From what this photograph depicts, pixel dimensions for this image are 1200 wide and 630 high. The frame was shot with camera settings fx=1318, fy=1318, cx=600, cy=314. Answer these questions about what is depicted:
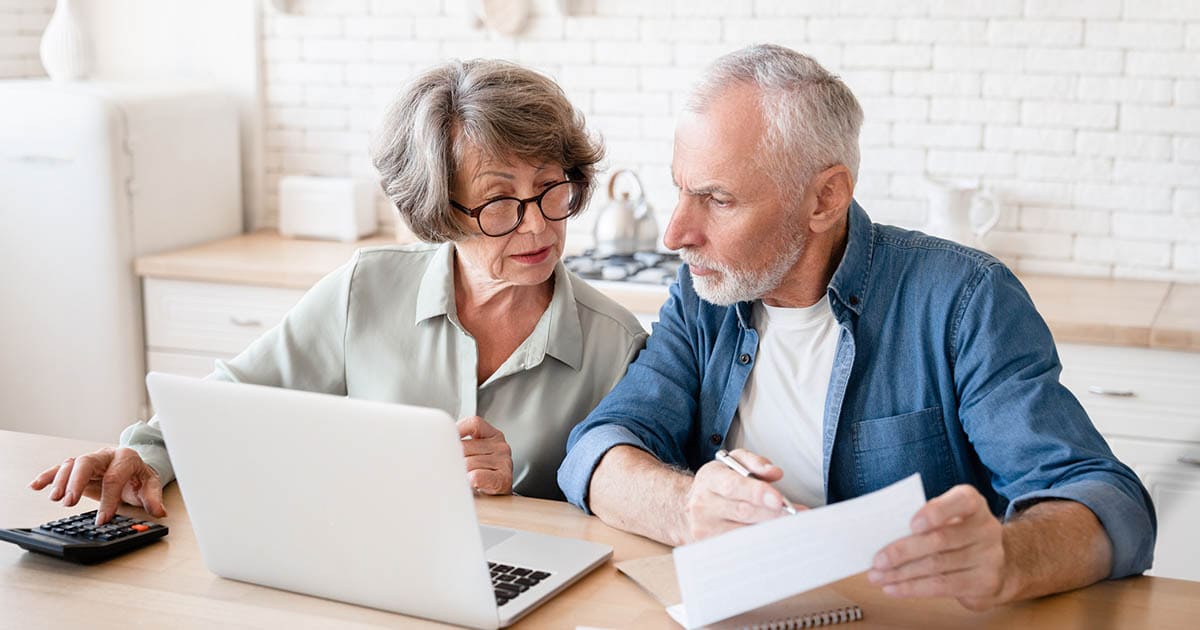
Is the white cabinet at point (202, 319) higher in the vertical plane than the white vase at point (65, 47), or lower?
lower

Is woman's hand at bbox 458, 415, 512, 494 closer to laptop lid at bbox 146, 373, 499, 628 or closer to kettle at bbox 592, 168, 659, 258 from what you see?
laptop lid at bbox 146, 373, 499, 628

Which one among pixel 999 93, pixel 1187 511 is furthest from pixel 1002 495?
pixel 999 93

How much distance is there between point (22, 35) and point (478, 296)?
2933mm

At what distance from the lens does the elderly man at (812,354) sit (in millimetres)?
1839

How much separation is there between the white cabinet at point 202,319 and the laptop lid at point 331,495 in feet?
7.35

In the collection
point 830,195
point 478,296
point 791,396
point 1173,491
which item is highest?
point 830,195

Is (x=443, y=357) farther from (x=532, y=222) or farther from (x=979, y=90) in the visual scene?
(x=979, y=90)

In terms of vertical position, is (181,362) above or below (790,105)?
below

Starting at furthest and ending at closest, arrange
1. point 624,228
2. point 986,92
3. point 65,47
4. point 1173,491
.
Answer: point 65,47, point 624,228, point 986,92, point 1173,491

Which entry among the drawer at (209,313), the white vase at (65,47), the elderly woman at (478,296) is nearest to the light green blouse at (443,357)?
the elderly woman at (478,296)

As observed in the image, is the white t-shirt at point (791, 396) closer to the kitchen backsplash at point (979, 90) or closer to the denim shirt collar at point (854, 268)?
the denim shirt collar at point (854, 268)

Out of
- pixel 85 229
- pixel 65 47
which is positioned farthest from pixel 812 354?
pixel 65 47

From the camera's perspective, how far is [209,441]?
1570 mm

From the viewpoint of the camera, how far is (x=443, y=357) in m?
2.30
